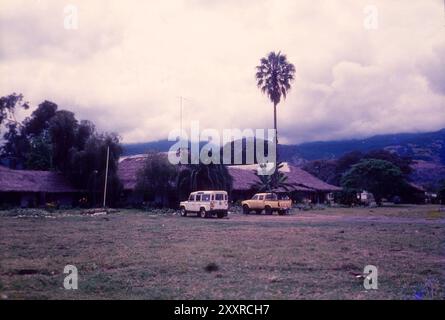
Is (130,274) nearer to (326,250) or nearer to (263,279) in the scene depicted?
(263,279)

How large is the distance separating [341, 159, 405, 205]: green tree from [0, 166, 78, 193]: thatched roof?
37.7 meters

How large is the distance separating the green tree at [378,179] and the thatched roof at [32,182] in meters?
37.7

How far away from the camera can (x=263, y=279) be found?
8.89 meters

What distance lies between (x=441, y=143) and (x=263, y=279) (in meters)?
165

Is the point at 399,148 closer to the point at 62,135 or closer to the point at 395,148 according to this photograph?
the point at 395,148

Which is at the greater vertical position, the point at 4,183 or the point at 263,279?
the point at 4,183

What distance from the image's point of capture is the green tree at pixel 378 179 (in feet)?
→ 195

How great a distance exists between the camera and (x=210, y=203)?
3012cm

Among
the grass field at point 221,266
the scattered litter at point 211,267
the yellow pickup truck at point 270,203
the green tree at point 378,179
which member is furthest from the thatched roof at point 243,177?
the scattered litter at point 211,267

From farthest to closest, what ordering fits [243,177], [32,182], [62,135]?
1. [243,177]
2. [62,135]
3. [32,182]

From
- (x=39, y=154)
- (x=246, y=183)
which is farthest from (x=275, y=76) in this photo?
(x=39, y=154)

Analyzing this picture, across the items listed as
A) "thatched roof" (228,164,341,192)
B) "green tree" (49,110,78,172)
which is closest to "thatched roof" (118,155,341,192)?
"thatched roof" (228,164,341,192)

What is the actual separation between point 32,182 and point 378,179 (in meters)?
44.1
